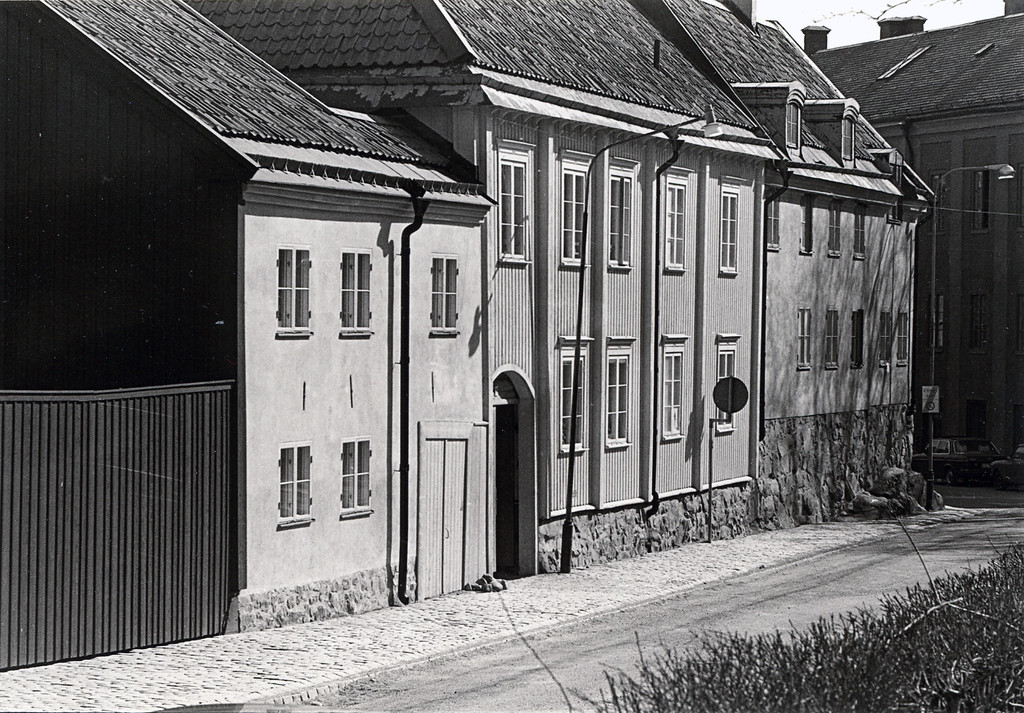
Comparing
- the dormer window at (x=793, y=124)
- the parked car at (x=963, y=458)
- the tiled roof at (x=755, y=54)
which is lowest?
the parked car at (x=963, y=458)

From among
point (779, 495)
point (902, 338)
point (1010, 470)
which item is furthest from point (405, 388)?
point (1010, 470)

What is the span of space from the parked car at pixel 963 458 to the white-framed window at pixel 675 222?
2110cm

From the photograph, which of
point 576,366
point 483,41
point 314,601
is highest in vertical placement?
point 483,41

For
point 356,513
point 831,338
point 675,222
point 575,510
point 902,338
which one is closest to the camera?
point 356,513

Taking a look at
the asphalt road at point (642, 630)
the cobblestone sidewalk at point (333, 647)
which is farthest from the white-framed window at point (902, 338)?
the cobblestone sidewalk at point (333, 647)

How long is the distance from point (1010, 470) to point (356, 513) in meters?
31.8

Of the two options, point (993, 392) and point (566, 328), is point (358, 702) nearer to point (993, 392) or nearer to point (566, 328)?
point (566, 328)

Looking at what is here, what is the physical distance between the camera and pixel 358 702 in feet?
52.2

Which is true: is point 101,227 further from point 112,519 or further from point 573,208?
point 573,208

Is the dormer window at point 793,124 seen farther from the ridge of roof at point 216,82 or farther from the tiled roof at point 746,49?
the ridge of roof at point 216,82

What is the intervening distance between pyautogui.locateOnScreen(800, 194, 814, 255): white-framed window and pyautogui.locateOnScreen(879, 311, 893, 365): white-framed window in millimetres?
5012

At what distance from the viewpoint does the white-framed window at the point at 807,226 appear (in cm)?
3750

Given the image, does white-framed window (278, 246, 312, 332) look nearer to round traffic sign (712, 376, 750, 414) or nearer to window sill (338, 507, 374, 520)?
window sill (338, 507, 374, 520)

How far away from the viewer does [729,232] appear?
33.5 meters
